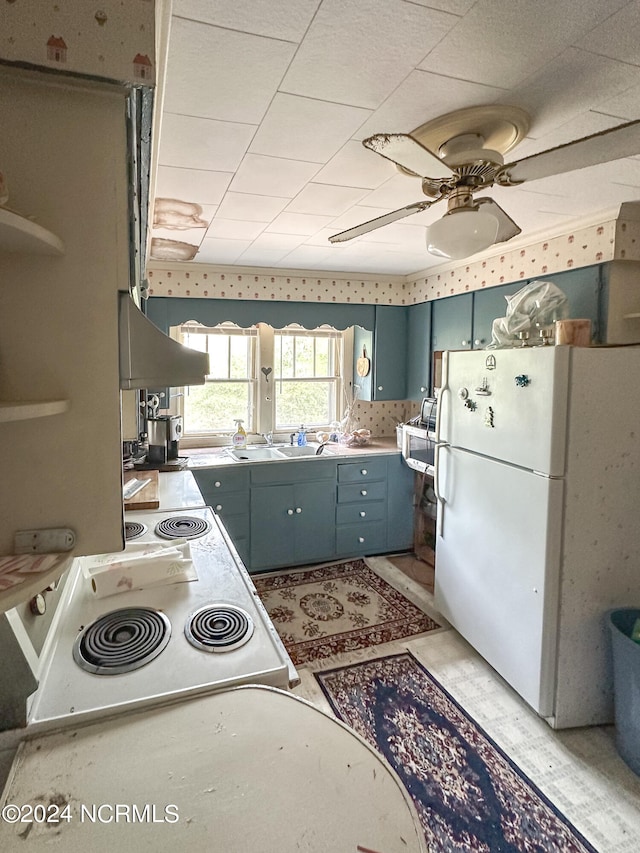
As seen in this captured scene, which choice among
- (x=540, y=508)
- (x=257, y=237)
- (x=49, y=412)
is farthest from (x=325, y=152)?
(x=540, y=508)

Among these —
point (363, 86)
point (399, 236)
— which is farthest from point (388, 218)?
point (399, 236)

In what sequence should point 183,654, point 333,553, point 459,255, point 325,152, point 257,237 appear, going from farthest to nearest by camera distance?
point 333,553 → point 257,237 → point 325,152 → point 459,255 → point 183,654

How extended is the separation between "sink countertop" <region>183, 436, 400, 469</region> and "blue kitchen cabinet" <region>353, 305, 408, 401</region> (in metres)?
0.44

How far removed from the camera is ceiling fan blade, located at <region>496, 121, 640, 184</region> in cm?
116

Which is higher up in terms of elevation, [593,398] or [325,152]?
[325,152]

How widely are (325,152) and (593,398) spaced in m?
1.42

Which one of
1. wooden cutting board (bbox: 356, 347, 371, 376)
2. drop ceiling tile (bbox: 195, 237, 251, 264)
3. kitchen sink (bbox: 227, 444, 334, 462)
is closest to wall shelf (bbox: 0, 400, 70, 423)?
drop ceiling tile (bbox: 195, 237, 251, 264)

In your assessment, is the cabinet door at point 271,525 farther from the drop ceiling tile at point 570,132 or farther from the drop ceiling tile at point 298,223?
the drop ceiling tile at point 570,132

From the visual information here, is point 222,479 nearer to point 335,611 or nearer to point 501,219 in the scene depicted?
point 335,611

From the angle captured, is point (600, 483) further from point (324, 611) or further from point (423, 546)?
point (423, 546)

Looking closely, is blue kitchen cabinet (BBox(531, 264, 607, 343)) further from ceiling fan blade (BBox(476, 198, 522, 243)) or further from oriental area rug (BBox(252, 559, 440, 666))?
oriental area rug (BBox(252, 559, 440, 666))

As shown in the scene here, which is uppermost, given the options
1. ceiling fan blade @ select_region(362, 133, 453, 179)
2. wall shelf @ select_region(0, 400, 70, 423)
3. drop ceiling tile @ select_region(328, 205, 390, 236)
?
drop ceiling tile @ select_region(328, 205, 390, 236)

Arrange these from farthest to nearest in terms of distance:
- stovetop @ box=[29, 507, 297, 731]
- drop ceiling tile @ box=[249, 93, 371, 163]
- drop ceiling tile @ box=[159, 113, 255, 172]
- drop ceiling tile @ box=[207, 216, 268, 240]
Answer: drop ceiling tile @ box=[207, 216, 268, 240], drop ceiling tile @ box=[159, 113, 255, 172], drop ceiling tile @ box=[249, 93, 371, 163], stovetop @ box=[29, 507, 297, 731]

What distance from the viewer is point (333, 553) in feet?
12.0
